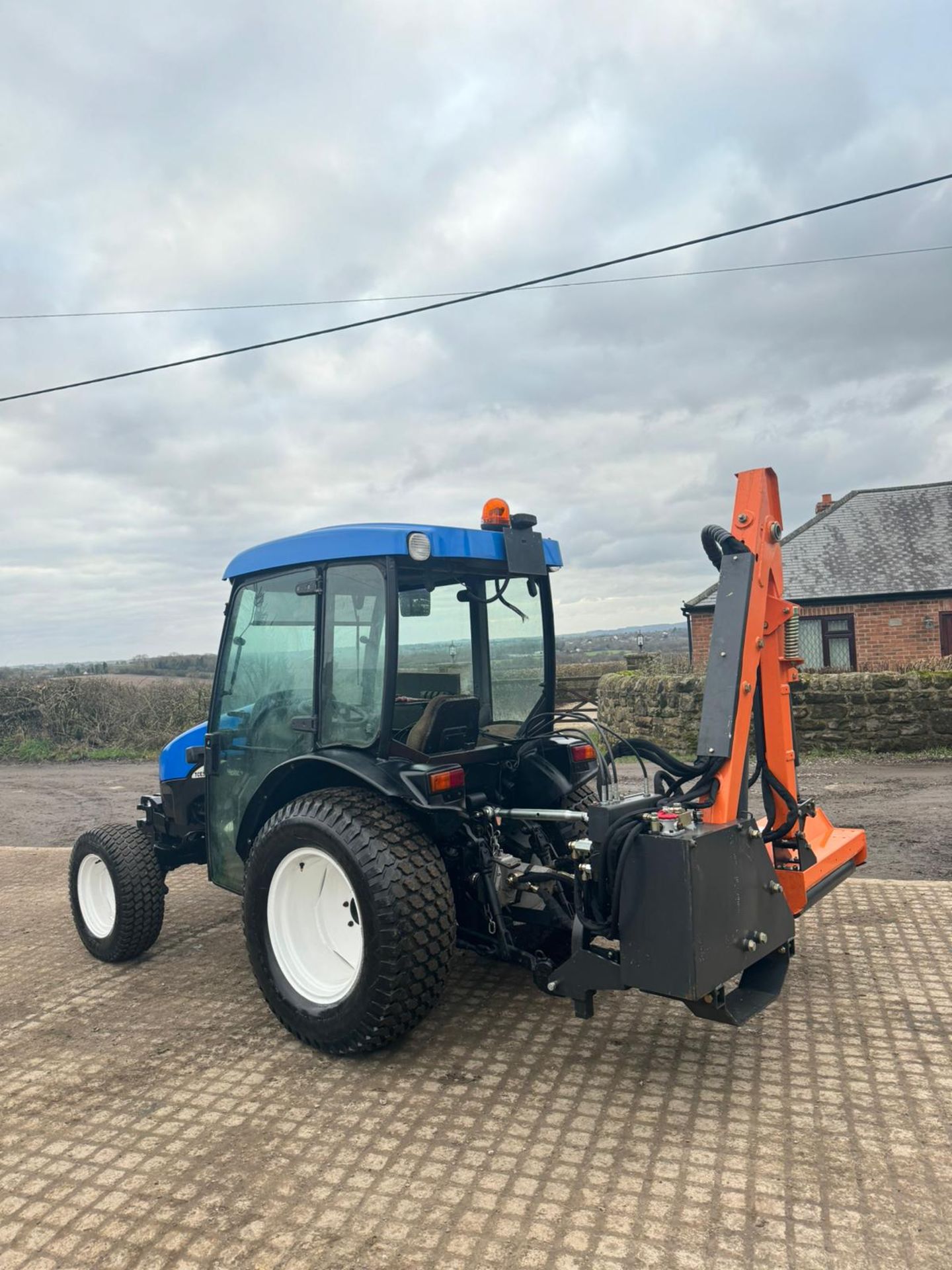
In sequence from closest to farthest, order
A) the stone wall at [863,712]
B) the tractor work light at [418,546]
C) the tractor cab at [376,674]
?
the tractor work light at [418,546], the tractor cab at [376,674], the stone wall at [863,712]

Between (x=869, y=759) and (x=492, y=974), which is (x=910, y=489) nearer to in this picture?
(x=869, y=759)

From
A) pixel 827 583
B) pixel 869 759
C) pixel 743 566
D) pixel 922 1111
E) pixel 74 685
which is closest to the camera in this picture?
pixel 922 1111

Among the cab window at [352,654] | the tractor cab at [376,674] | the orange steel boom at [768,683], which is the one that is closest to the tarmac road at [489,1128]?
the orange steel boom at [768,683]

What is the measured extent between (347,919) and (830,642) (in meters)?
18.5

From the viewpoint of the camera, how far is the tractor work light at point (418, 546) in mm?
3604

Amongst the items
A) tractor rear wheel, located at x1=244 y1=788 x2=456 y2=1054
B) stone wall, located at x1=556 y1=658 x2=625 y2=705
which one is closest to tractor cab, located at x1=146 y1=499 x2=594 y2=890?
tractor rear wheel, located at x1=244 y1=788 x2=456 y2=1054

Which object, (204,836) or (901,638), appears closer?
(204,836)

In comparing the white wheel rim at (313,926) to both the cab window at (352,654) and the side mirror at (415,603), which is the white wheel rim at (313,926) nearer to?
the cab window at (352,654)

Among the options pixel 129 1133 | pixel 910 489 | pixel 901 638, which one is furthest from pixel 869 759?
pixel 910 489

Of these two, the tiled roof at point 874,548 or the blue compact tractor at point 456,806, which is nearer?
the blue compact tractor at point 456,806

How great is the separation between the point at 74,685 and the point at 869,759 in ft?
48.9

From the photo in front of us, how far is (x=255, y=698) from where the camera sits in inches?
170

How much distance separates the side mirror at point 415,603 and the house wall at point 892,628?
52.7 feet

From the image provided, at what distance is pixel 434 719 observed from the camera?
386cm
